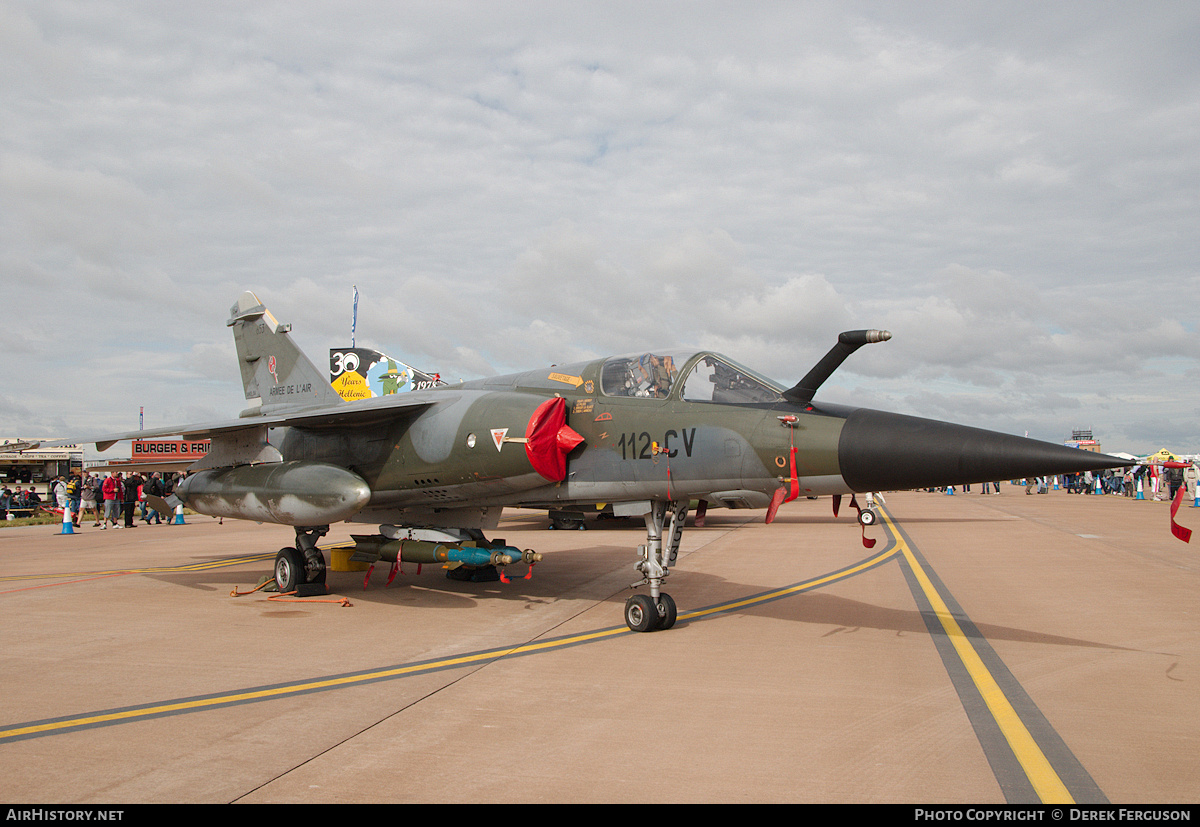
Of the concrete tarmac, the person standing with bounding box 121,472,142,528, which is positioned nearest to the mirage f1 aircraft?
the concrete tarmac

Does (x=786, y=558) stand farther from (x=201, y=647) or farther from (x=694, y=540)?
(x=201, y=647)

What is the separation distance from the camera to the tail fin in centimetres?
1230

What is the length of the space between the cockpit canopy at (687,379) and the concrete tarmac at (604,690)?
7.57 feet

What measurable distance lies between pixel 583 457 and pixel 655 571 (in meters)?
1.46

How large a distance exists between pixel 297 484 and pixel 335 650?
2.89 meters

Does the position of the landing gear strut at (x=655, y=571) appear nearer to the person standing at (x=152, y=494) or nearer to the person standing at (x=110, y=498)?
the person standing at (x=110, y=498)

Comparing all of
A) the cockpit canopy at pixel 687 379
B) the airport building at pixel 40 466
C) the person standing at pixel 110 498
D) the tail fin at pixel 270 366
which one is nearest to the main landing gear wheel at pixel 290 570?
the tail fin at pixel 270 366

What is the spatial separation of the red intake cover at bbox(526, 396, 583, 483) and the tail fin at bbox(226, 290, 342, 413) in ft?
18.1

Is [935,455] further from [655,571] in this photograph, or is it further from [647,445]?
[655,571]

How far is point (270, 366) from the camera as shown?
42.0 ft

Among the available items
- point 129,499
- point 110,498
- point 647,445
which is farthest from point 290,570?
point 129,499

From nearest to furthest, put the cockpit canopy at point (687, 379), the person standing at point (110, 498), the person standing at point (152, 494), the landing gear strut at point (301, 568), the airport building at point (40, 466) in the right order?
the cockpit canopy at point (687, 379) → the landing gear strut at point (301, 568) → the person standing at point (110, 498) → the person standing at point (152, 494) → the airport building at point (40, 466)

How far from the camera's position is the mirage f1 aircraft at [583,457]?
603cm

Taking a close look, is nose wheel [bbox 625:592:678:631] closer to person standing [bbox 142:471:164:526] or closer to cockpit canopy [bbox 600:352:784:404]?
cockpit canopy [bbox 600:352:784:404]
